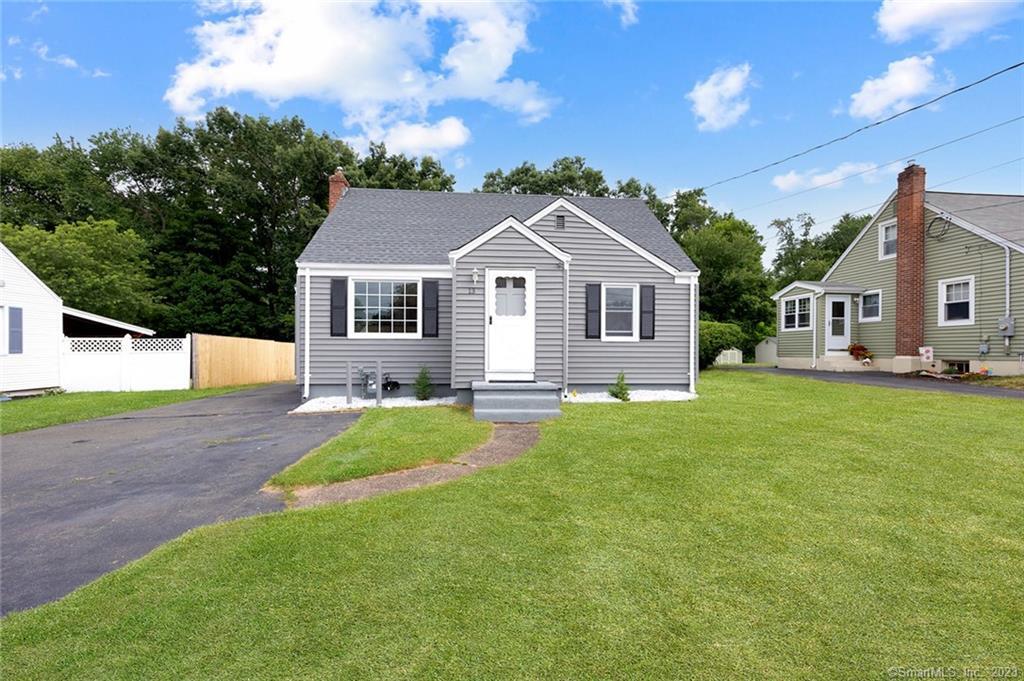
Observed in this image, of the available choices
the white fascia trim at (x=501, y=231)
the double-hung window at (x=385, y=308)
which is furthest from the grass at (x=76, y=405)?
the white fascia trim at (x=501, y=231)

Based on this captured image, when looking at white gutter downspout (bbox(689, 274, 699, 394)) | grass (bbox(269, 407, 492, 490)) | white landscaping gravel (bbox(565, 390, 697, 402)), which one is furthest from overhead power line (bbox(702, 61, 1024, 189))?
grass (bbox(269, 407, 492, 490))

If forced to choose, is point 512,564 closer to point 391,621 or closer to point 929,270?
point 391,621

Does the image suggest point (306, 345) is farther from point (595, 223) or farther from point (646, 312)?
point (646, 312)

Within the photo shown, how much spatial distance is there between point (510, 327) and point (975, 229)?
16694 mm

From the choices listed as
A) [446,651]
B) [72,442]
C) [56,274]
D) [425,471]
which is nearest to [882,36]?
[425,471]

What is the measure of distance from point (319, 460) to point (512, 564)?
11.2 ft

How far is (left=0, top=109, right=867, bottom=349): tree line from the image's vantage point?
91.6 ft

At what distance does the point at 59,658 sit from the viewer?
7.47 ft

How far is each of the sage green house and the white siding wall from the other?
2712cm

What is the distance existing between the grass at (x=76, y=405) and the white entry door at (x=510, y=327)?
8.44 meters

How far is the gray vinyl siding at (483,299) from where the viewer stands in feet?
32.8

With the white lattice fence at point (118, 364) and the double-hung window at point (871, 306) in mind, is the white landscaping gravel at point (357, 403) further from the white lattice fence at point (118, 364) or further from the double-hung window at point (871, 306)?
the double-hung window at point (871, 306)

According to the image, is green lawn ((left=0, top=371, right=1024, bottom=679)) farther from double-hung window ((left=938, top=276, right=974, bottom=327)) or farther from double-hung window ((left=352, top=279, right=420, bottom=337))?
double-hung window ((left=938, top=276, right=974, bottom=327))

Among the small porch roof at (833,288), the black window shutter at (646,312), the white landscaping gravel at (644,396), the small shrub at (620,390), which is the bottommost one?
the white landscaping gravel at (644,396)
